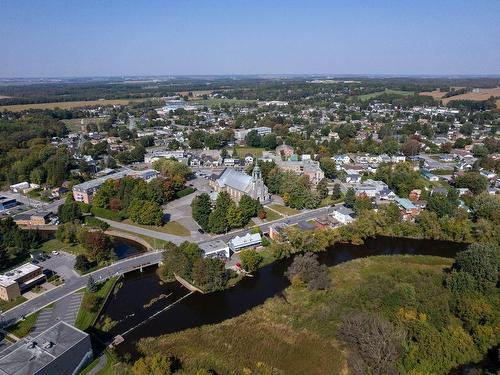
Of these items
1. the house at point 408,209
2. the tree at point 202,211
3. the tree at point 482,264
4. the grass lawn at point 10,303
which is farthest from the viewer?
the house at point 408,209

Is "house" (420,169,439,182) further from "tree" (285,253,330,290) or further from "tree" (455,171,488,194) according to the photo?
"tree" (285,253,330,290)

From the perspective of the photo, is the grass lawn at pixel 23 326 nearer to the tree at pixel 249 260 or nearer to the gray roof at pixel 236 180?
the tree at pixel 249 260

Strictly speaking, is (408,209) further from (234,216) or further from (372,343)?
(372,343)

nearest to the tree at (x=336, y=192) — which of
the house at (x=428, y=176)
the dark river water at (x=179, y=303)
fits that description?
the dark river water at (x=179, y=303)

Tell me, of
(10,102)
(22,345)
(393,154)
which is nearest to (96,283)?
(22,345)

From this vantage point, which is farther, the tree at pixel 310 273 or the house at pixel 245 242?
the house at pixel 245 242

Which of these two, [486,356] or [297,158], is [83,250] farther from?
[297,158]
